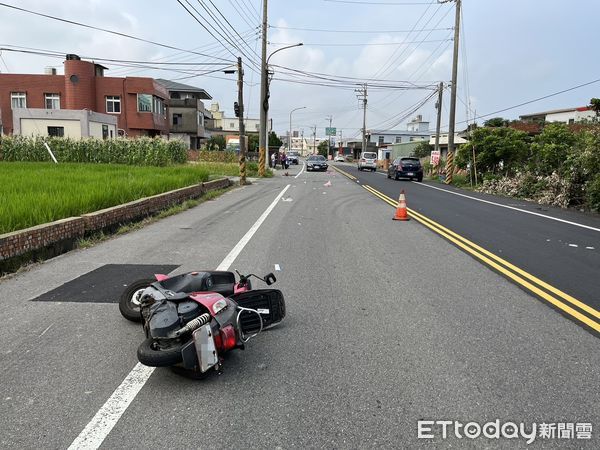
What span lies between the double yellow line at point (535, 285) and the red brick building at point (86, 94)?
141 feet

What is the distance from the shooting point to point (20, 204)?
8781 millimetres

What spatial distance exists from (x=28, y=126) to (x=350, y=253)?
39388mm

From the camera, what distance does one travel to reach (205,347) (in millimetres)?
3678

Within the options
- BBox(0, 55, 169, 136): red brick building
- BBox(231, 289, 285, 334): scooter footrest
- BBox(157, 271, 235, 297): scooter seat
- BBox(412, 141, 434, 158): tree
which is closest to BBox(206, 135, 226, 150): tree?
BBox(0, 55, 169, 136): red brick building

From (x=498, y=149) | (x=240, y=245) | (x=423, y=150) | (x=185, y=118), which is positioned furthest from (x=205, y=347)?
(x=185, y=118)

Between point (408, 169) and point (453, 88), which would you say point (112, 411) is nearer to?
point (408, 169)

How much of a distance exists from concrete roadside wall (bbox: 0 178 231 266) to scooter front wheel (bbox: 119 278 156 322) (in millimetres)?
2957

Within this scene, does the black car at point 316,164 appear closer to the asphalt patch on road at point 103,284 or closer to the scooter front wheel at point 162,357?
the asphalt patch on road at point 103,284

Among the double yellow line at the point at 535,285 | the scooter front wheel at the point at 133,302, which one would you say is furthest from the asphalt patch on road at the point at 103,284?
the double yellow line at the point at 535,285

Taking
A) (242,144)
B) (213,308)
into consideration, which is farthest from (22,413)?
(242,144)

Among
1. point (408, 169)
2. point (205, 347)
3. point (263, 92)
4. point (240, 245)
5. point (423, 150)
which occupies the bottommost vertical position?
point (240, 245)

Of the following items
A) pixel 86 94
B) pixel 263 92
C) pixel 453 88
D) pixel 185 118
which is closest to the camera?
pixel 453 88

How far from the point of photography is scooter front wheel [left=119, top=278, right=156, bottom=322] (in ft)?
16.6

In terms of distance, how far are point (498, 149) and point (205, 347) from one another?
25.4m
